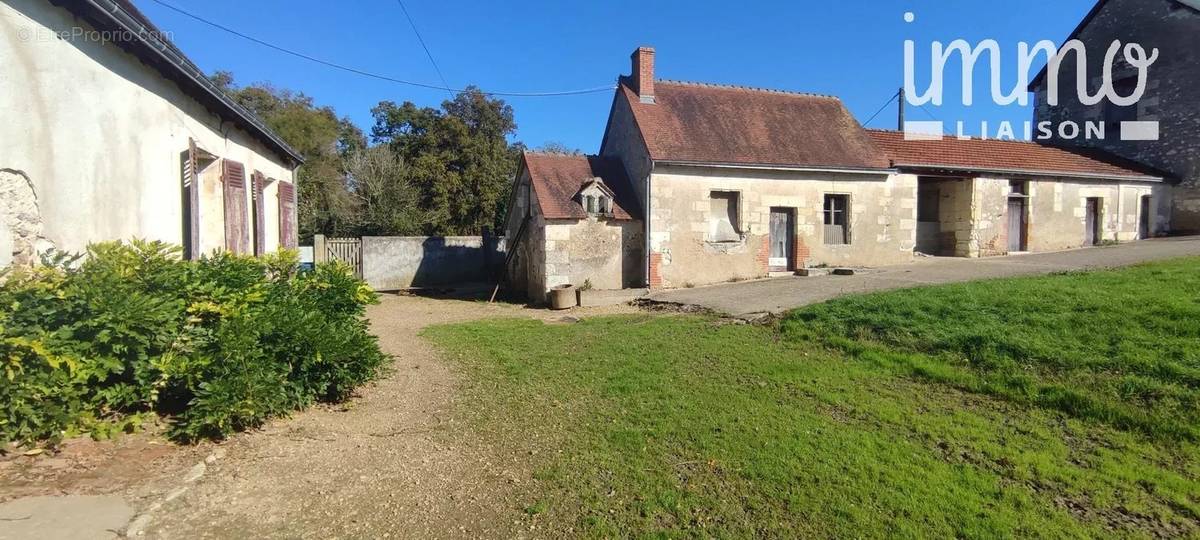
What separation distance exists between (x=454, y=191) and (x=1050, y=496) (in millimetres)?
24077

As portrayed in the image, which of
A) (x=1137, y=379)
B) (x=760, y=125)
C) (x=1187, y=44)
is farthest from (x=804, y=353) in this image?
(x=1187, y=44)

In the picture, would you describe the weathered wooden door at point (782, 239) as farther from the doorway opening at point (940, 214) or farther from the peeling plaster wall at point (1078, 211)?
the peeling plaster wall at point (1078, 211)

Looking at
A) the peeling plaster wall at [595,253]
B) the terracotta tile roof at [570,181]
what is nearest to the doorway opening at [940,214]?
the terracotta tile roof at [570,181]

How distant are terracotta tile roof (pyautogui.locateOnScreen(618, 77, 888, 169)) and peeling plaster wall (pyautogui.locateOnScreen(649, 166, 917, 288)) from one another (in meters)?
0.40

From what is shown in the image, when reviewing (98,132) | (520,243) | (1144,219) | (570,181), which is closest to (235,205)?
(98,132)

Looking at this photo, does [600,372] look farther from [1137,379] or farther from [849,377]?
[1137,379]

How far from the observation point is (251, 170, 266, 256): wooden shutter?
339 inches

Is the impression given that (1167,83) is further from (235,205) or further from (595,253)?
(235,205)

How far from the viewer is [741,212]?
1457cm

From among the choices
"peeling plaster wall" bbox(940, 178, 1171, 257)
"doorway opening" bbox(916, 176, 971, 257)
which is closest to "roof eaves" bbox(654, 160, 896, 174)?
"doorway opening" bbox(916, 176, 971, 257)

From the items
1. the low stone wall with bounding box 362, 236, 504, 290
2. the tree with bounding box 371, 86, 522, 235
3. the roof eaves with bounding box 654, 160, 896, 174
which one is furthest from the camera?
the tree with bounding box 371, 86, 522, 235

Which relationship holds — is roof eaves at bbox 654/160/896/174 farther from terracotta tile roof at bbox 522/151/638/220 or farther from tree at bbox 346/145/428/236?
tree at bbox 346/145/428/236

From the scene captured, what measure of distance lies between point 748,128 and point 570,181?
16.4ft

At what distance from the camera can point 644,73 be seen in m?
15.2
